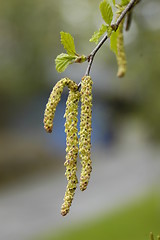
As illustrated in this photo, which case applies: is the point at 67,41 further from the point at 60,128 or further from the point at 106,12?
the point at 60,128

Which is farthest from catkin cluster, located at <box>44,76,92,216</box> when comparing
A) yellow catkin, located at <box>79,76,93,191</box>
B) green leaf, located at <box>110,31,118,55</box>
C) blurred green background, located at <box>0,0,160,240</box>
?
blurred green background, located at <box>0,0,160,240</box>

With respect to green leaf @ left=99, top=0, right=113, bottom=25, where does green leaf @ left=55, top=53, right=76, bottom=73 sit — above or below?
below

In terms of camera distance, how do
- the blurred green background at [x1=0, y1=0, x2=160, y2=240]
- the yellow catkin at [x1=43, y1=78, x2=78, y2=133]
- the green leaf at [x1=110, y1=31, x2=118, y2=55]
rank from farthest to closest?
the blurred green background at [x1=0, y1=0, x2=160, y2=240]
the green leaf at [x1=110, y1=31, x2=118, y2=55]
the yellow catkin at [x1=43, y1=78, x2=78, y2=133]

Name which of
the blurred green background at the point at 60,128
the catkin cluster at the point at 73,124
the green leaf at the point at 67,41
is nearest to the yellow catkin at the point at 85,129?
the catkin cluster at the point at 73,124

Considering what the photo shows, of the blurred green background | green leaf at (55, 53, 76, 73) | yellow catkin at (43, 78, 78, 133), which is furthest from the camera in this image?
the blurred green background

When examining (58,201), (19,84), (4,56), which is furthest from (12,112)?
(58,201)

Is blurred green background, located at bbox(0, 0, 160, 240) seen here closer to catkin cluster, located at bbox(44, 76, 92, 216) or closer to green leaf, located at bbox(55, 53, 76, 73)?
green leaf, located at bbox(55, 53, 76, 73)

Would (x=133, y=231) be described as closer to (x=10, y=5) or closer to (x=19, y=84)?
(x=10, y=5)
